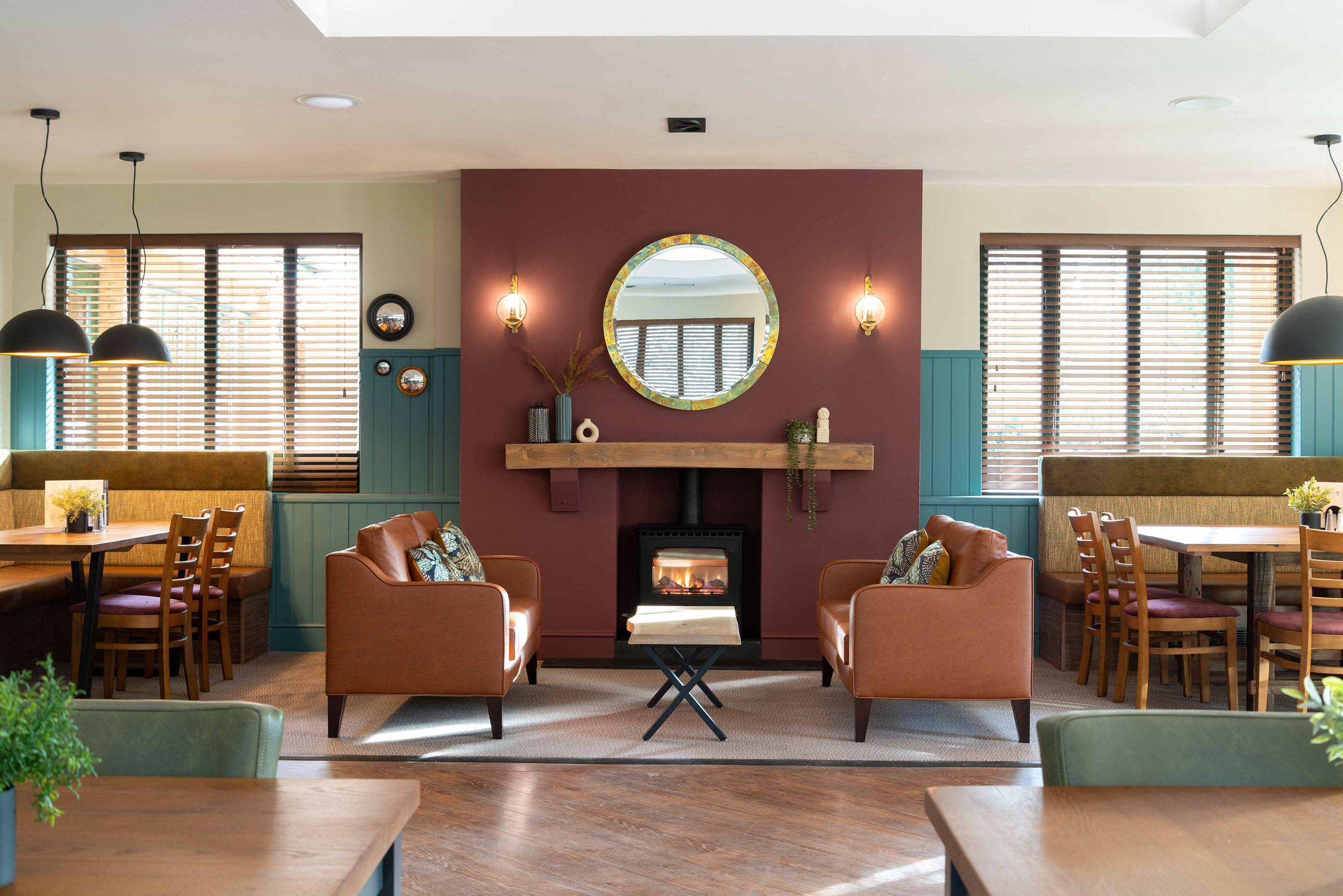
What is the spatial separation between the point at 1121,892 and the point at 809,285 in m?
4.92

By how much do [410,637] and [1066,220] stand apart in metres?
4.69

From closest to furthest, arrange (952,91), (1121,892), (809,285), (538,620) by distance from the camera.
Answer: (1121,892)
(952,91)
(538,620)
(809,285)

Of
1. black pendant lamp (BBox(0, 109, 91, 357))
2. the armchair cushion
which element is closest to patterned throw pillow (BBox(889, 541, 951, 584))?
the armchair cushion

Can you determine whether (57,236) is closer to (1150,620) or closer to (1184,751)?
(1150,620)

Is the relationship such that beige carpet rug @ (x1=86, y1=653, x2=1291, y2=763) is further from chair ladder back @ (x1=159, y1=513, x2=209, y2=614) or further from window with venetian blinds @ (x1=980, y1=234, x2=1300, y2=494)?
window with venetian blinds @ (x1=980, y1=234, x2=1300, y2=494)

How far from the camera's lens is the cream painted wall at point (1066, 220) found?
6.18m

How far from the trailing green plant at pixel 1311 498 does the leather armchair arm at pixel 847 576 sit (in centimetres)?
206

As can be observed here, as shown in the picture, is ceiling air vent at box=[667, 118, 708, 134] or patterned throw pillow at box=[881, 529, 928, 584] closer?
patterned throw pillow at box=[881, 529, 928, 584]

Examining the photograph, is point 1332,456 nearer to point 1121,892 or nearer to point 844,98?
point 844,98

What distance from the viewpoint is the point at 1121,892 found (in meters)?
1.10

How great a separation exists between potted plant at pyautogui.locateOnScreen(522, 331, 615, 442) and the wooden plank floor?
7.53 ft

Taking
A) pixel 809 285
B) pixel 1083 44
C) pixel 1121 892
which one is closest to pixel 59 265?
pixel 809 285

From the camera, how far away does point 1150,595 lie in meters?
4.98

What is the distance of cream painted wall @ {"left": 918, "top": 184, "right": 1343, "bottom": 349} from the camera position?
618cm
